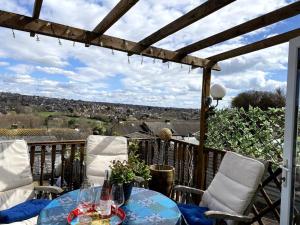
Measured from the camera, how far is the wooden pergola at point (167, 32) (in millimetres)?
2678

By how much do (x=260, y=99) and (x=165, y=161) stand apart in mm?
2427

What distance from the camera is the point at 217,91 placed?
4520 millimetres

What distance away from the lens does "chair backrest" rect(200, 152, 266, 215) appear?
2.62 m

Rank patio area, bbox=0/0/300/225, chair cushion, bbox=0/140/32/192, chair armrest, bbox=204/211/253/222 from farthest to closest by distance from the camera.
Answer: chair cushion, bbox=0/140/32/192, patio area, bbox=0/0/300/225, chair armrest, bbox=204/211/253/222

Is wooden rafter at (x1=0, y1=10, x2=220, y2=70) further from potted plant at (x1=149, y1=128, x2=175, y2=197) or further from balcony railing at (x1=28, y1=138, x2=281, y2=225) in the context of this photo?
potted plant at (x1=149, y1=128, x2=175, y2=197)

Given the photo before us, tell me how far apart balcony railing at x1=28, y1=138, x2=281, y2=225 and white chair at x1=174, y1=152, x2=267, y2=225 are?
664 millimetres

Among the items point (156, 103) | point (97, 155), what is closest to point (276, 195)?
point (97, 155)

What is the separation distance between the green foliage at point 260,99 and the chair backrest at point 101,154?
90.8 inches

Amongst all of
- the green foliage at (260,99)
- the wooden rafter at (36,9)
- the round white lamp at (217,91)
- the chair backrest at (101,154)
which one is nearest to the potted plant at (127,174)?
the chair backrest at (101,154)

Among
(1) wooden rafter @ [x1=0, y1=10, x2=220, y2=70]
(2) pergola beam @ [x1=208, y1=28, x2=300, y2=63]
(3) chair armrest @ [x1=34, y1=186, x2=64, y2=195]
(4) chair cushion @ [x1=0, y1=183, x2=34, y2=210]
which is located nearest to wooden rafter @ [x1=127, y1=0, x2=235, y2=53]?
(1) wooden rafter @ [x1=0, y1=10, x2=220, y2=70]

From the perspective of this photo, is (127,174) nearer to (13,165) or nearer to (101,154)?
(13,165)

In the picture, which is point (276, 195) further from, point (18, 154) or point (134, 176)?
point (18, 154)

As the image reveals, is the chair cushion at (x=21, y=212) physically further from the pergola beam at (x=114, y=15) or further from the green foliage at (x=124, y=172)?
the pergola beam at (x=114, y=15)

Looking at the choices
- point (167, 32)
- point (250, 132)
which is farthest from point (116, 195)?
point (250, 132)
